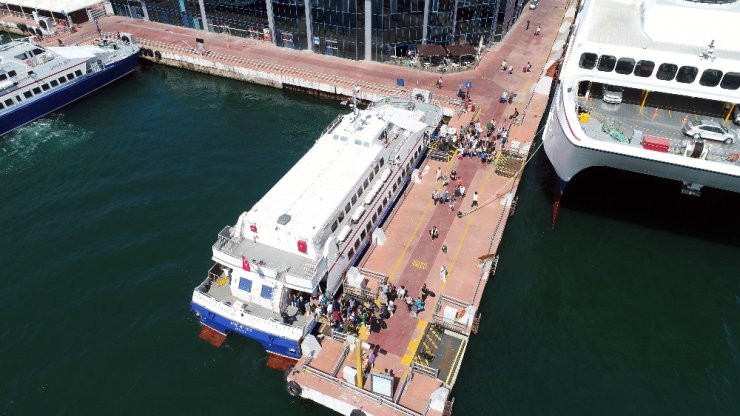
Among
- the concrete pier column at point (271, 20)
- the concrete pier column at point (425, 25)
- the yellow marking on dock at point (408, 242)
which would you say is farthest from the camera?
Answer: the concrete pier column at point (271, 20)

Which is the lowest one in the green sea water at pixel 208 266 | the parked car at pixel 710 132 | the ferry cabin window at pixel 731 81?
the green sea water at pixel 208 266

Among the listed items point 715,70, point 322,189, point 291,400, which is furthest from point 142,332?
point 715,70

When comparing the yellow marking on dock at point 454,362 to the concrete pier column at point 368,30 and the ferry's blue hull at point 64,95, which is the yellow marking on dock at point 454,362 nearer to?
the concrete pier column at point 368,30

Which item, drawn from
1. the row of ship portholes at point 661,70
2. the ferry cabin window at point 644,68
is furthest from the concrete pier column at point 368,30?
the ferry cabin window at point 644,68

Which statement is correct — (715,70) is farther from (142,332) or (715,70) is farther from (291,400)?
(142,332)

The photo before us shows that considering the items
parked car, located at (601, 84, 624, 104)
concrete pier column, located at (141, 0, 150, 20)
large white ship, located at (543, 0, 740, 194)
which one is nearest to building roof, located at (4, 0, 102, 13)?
concrete pier column, located at (141, 0, 150, 20)

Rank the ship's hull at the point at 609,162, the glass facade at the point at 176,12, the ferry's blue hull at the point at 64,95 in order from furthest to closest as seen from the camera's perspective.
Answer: the glass facade at the point at 176,12
the ferry's blue hull at the point at 64,95
the ship's hull at the point at 609,162
